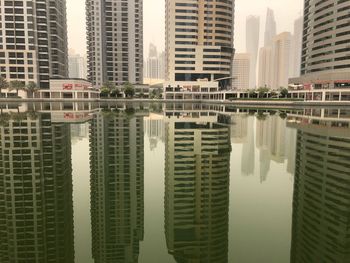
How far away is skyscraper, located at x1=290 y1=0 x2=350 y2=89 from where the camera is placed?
97.1 m

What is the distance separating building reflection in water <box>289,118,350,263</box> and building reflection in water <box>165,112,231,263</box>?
7.22 feet

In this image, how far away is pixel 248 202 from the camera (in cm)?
1108

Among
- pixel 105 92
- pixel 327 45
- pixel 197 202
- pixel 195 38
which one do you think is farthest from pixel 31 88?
pixel 197 202

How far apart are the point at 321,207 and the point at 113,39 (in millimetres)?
178865

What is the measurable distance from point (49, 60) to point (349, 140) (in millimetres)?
135622

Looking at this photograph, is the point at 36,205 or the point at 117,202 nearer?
the point at 36,205

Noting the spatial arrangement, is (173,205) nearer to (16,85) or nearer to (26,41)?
(16,85)

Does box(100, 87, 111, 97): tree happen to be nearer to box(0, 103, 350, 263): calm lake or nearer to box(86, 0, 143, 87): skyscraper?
box(86, 0, 143, 87): skyscraper

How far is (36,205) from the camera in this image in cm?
1073

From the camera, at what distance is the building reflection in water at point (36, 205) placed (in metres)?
7.80

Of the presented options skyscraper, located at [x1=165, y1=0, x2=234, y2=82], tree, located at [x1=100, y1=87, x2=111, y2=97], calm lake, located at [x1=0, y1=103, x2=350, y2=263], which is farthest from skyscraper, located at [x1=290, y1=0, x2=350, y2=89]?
calm lake, located at [x1=0, y1=103, x2=350, y2=263]

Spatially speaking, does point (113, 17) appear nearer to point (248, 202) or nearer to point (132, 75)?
point (132, 75)

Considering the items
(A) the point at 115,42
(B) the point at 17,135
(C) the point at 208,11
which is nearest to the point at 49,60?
(A) the point at 115,42

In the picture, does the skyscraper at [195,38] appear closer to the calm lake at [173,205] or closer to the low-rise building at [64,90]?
the low-rise building at [64,90]
